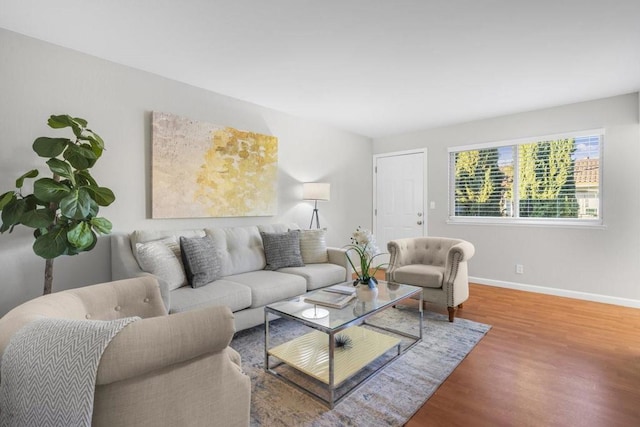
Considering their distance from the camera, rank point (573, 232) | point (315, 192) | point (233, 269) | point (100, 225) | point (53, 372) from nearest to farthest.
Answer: point (53, 372)
point (100, 225)
point (233, 269)
point (573, 232)
point (315, 192)

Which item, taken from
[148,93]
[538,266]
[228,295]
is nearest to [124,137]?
[148,93]

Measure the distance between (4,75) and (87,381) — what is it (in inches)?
100

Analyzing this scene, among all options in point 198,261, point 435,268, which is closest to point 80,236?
point 198,261

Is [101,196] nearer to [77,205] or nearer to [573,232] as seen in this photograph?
[77,205]

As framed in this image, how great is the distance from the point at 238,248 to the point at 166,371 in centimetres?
226

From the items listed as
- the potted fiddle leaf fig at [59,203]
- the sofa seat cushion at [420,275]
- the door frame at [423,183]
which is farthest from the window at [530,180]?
the potted fiddle leaf fig at [59,203]

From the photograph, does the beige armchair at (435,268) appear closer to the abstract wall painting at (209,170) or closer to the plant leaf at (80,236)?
the abstract wall painting at (209,170)

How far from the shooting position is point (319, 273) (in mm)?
3246

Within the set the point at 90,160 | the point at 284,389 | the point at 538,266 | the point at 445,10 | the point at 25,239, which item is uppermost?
the point at 445,10

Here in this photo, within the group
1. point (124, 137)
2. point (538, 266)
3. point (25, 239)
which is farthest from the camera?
point (538, 266)

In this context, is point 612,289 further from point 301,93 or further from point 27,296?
point 27,296

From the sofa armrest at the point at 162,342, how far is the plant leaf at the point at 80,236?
4.89 feet

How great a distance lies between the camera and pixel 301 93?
3.44m

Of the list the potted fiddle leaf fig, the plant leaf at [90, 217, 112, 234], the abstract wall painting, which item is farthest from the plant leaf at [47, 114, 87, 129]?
the abstract wall painting
